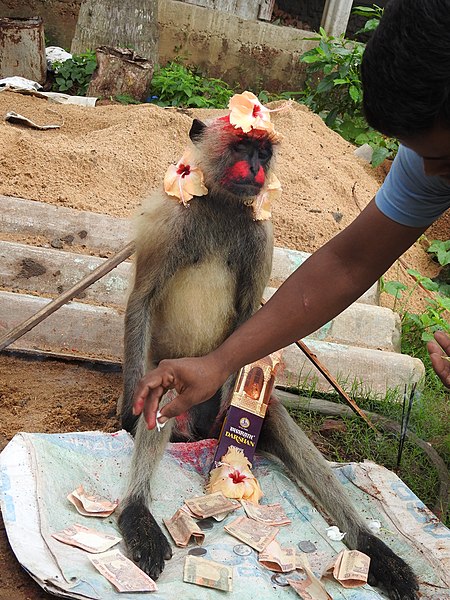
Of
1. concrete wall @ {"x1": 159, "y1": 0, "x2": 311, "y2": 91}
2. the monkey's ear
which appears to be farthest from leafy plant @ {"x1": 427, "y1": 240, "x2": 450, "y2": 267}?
concrete wall @ {"x1": 159, "y1": 0, "x2": 311, "y2": 91}

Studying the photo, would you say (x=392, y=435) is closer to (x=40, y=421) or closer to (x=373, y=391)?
(x=373, y=391)

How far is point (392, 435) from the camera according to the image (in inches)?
158

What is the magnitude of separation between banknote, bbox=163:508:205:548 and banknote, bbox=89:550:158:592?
0.87ft

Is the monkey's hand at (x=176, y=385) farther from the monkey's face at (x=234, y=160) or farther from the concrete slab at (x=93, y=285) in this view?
the concrete slab at (x=93, y=285)

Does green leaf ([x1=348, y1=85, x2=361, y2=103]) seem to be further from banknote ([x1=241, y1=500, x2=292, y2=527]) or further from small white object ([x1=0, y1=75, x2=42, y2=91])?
banknote ([x1=241, y1=500, x2=292, y2=527])

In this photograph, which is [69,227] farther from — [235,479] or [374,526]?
[374,526]

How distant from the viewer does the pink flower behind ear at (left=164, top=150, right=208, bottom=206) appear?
3420mm

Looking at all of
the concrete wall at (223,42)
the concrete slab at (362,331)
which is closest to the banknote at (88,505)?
the concrete slab at (362,331)

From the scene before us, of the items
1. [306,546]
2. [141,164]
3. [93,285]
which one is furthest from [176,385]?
[141,164]

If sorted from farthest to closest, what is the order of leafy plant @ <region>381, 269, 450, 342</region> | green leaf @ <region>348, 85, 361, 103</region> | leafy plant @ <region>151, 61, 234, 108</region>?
leafy plant @ <region>151, 61, 234, 108</region> < green leaf @ <region>348, 85, 361, 103</region> < leafy plant @ <region>381, 269, 450, 342</region>

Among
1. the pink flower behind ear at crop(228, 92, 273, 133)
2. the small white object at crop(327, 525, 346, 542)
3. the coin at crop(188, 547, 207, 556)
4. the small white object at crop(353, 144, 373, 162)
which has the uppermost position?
the pink flower behind ear at crop(228, 92, 273, 133)

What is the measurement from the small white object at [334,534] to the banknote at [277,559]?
256mm

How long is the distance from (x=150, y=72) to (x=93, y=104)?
922 millimetres

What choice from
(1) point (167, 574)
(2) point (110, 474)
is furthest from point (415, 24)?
(2) point (110, 474)
